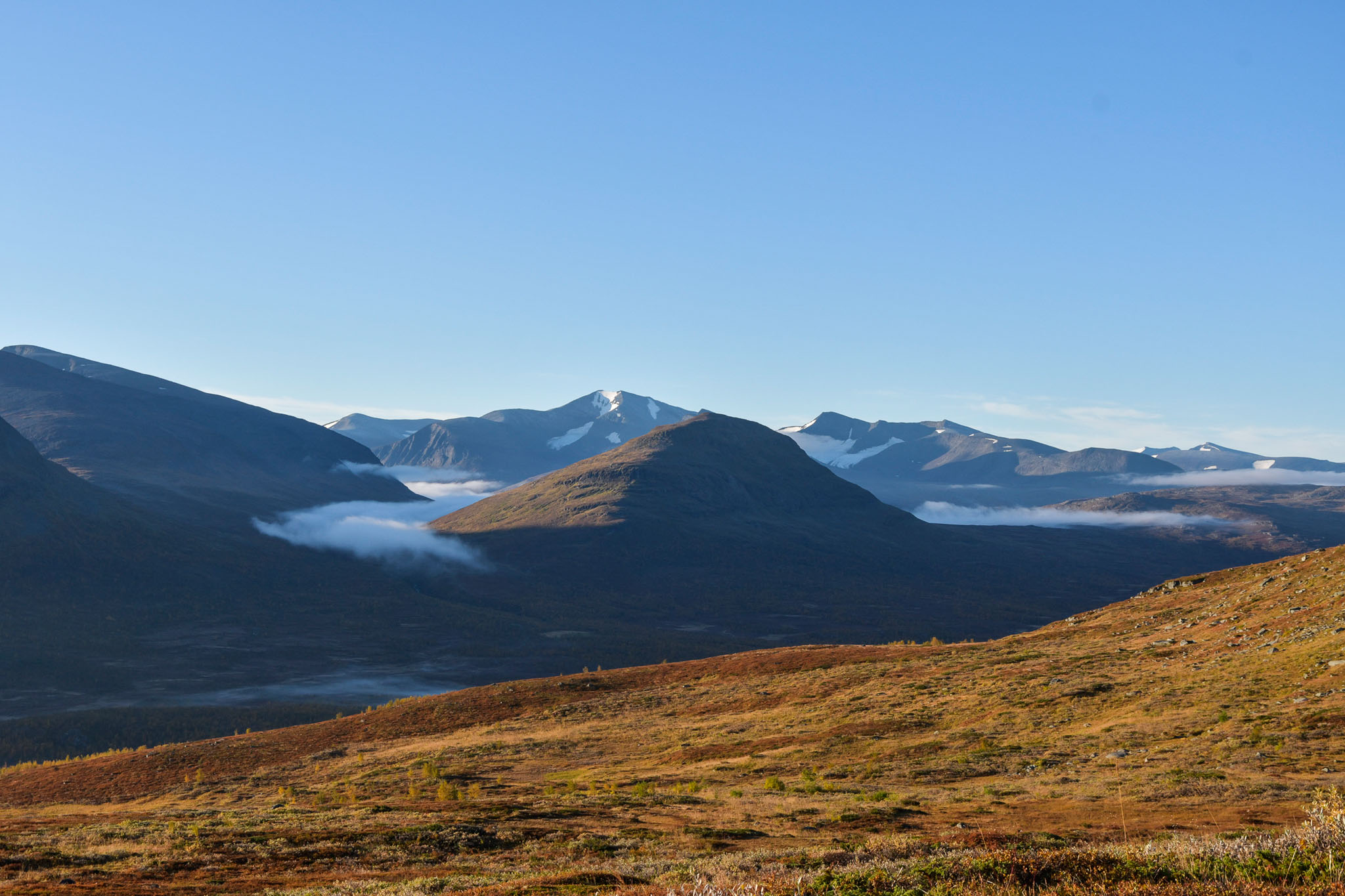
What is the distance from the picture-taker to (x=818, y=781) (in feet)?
95.9

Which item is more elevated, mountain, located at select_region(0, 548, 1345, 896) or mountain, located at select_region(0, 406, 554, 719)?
mountain, located at select_region(0, 548, 1345, 896)

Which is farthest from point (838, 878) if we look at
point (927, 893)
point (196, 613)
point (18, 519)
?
point (18, 519)

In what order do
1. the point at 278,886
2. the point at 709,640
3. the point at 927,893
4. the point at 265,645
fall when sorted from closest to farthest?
the point at 927,893
the point at 278,886
the point at 265,645
the point at 709,640

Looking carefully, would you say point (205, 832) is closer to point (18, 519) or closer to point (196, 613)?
point (196, 613)

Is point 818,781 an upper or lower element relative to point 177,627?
upper

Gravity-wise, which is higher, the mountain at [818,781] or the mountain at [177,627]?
the mountain at [818,781]

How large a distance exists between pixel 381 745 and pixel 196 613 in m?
140

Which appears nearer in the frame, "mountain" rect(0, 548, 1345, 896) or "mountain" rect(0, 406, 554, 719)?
"mountain" rect(0, 548, 1345, 896)

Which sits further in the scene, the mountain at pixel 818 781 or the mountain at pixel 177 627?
the mountain at pixel 177 627

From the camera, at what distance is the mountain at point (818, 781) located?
1419 cm

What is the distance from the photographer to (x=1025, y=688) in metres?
39.6

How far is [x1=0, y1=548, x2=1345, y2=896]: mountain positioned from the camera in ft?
46.5

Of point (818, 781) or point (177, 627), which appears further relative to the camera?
point (177, 627)

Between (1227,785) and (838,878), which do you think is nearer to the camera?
(838,878)
